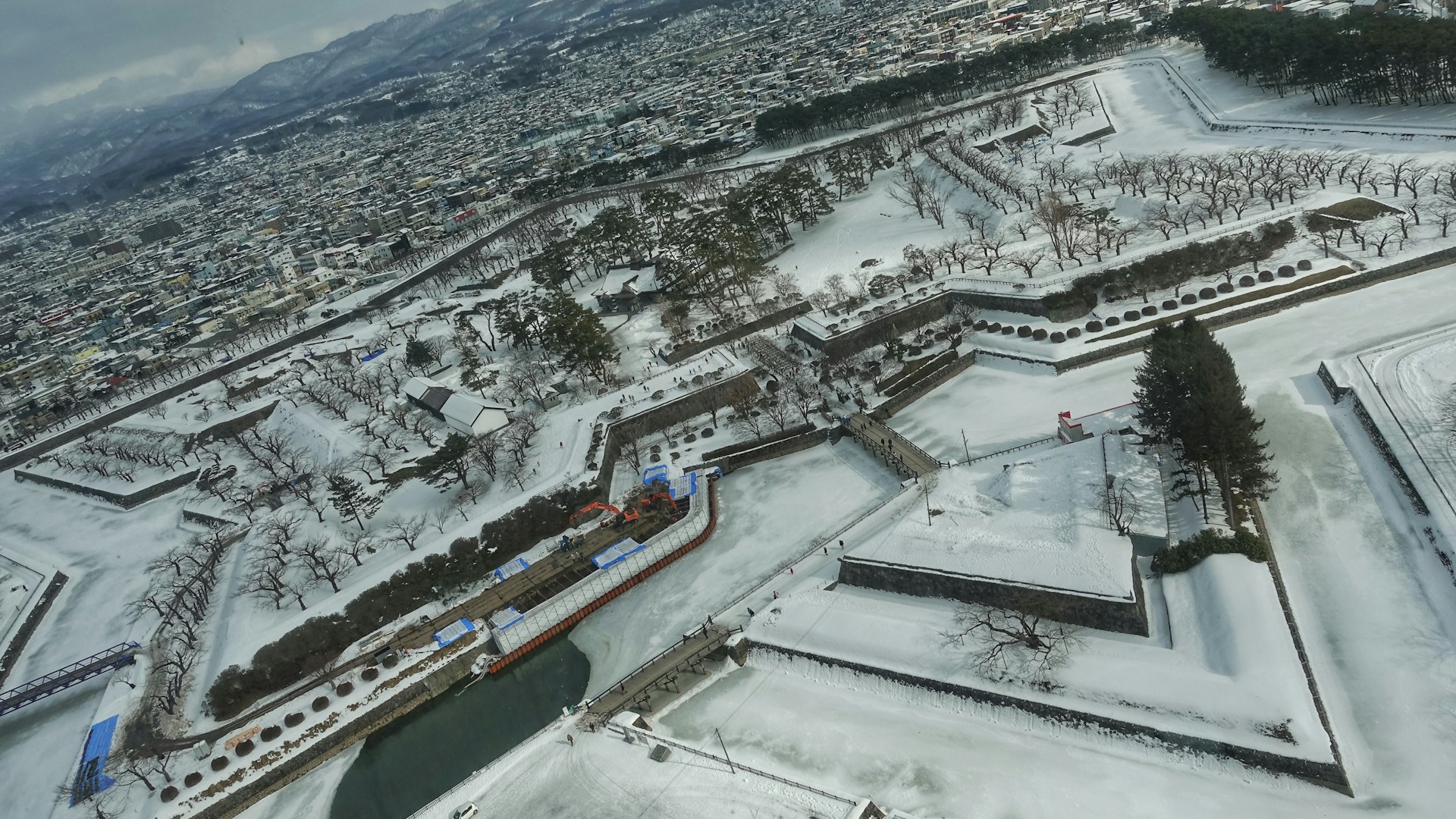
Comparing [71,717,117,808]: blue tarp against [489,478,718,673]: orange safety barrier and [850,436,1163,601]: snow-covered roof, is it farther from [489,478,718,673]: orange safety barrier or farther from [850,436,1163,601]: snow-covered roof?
[850,436,1163,601]: snow-covered roof

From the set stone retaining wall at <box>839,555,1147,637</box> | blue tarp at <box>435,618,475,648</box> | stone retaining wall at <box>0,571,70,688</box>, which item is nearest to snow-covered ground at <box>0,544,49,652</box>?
stone retaining wall at <box>0,571,70,688</box>

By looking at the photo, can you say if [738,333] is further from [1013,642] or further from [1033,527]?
[1013,642]

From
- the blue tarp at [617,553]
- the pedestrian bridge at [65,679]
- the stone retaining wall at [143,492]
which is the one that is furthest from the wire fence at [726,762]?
the stone retaining wall at [143,492]

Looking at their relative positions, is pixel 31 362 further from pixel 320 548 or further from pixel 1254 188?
pixel 1254 188

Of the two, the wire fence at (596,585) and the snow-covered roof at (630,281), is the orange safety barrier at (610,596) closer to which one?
the wire fence at (596,585)

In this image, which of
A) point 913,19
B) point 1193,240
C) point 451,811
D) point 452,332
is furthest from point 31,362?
point 913,19
